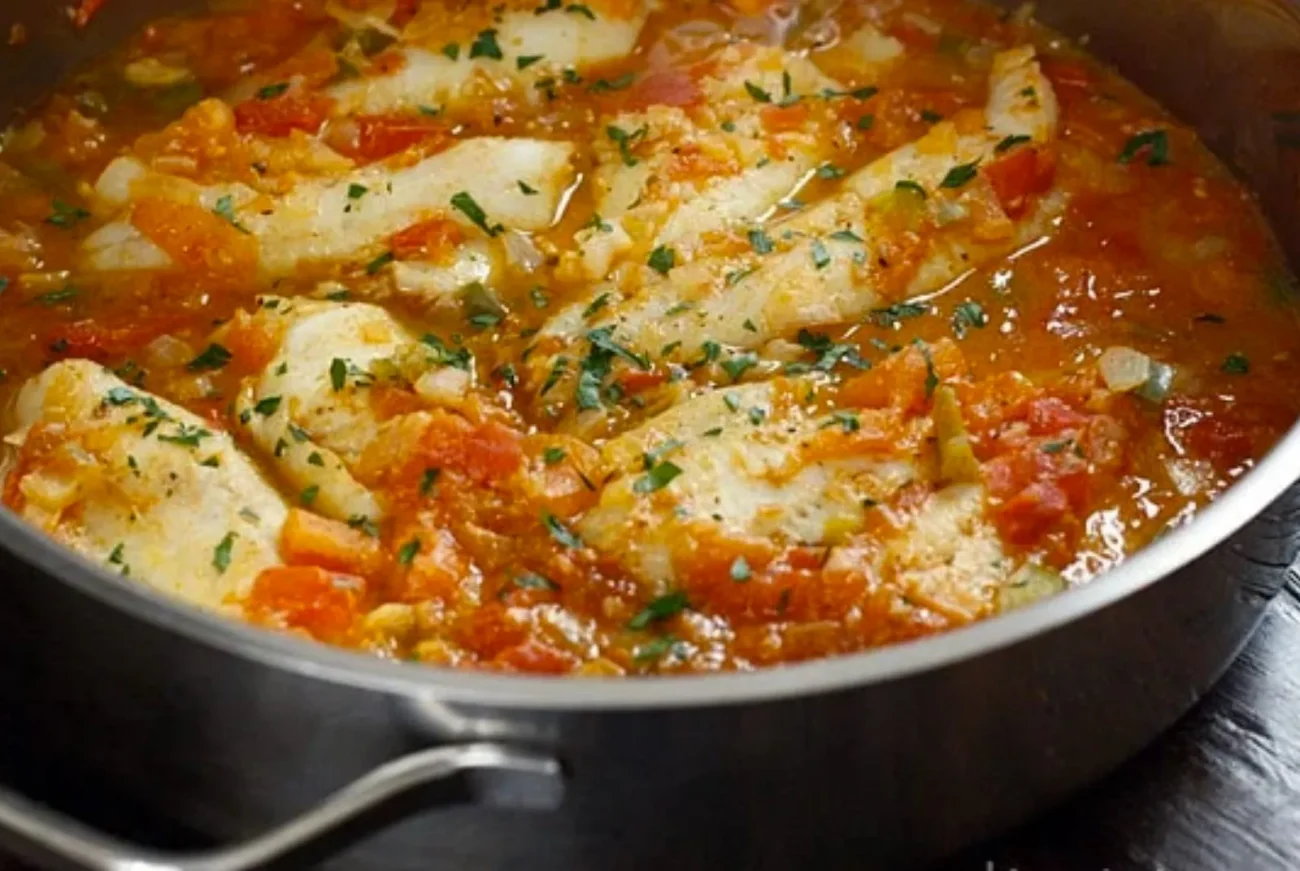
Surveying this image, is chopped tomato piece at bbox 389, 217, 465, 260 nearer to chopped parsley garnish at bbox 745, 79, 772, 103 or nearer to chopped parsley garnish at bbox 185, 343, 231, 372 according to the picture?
chopped parsley garnish at bbox 185, 343, 231, 372

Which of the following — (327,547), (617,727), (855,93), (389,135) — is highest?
(617,727)

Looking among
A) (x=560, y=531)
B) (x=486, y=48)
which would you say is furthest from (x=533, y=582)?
(x=486, y=48)

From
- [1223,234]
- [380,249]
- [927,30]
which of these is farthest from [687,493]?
[927,30]

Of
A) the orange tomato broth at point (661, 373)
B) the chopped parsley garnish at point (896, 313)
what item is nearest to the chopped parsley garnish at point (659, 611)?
the orange tomato broth at point (661, 373)

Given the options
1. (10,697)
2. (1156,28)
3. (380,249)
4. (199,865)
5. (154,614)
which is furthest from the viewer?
(1156,28)

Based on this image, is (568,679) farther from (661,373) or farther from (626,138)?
(626,138)

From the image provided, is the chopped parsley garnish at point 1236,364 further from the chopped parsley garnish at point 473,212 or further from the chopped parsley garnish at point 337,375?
the chopped parsley garnish at point 337,375

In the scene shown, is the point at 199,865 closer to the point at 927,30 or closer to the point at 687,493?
the point at 687,493
